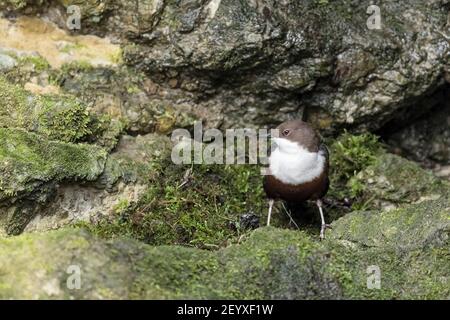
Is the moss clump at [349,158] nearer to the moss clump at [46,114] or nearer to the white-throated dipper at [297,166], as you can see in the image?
the white-throated dipper at [297,166]

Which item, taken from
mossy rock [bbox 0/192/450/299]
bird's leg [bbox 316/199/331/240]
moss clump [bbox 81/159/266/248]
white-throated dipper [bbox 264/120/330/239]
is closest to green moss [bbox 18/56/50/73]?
moss clump [bbox 81/159/266/248]

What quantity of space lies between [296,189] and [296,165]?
0.21m

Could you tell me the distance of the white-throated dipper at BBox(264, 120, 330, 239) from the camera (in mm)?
5672

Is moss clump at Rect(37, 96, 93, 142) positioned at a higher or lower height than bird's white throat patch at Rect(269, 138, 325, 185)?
higher

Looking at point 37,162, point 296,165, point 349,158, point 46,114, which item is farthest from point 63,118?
point 349,158

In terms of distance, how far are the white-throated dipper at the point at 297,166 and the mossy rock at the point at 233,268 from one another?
118cm

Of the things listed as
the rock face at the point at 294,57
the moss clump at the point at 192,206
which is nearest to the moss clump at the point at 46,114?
the moss clump at the point at 192,206

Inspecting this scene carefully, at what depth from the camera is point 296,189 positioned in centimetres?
573

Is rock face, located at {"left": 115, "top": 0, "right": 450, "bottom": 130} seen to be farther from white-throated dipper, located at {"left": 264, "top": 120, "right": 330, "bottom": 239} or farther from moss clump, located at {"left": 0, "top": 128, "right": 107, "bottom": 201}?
moss clump, located at {"left": 0, "top": 128, "right": 107, "bottom": 201}

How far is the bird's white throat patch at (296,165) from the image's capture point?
5660 mm

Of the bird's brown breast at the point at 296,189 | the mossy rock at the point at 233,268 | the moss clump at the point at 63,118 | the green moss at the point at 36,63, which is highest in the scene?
the green moss at the point at 36,63

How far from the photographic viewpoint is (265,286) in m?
3.94

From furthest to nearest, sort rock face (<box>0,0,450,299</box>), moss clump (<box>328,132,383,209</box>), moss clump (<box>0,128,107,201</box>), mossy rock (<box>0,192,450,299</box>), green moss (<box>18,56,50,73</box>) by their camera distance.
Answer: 1. moss clump (<box>328,132,383,209</box>)
2. green moss (<box>18,56,50,73</box>)
3. rock face (<box>0,0,450,299</box>)
4. moss clump (<box>0,128,107,201</box>)
5. mossy rock (<box>0,192,450,299</box>)

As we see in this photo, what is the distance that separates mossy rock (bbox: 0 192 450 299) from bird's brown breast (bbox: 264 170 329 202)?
118 cm
